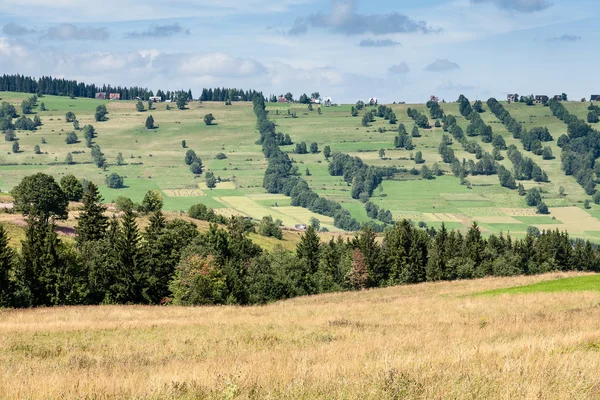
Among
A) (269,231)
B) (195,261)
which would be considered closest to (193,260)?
(195,261)

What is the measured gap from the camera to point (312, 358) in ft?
54.2

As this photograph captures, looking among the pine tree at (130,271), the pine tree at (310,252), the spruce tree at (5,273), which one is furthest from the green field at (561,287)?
the pine tree at (310,252)

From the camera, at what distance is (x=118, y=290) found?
71938 millimetres

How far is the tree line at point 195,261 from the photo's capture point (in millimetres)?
65688

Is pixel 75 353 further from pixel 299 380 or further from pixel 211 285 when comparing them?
pixel 211 285

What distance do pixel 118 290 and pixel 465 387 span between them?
211 ft

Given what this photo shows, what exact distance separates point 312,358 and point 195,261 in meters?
54.8

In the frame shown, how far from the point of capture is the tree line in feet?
216

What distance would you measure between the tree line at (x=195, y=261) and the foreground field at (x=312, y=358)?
116ft

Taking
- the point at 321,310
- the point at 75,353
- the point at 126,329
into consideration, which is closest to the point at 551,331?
the point at 75,353

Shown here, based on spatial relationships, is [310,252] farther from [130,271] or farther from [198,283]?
[198,283]

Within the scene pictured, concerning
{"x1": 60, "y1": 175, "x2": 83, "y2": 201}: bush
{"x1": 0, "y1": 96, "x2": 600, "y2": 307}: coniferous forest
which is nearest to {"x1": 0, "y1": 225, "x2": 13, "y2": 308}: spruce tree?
{"x1": 0, "y1": 96, "x2": 600, "y2": 307}: coniferous forest

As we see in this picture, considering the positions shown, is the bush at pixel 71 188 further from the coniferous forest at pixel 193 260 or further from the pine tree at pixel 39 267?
the pine tree at pixel 39 267

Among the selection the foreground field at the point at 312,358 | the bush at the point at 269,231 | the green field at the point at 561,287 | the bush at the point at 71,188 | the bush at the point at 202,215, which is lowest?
the bush at the point at 269,231
